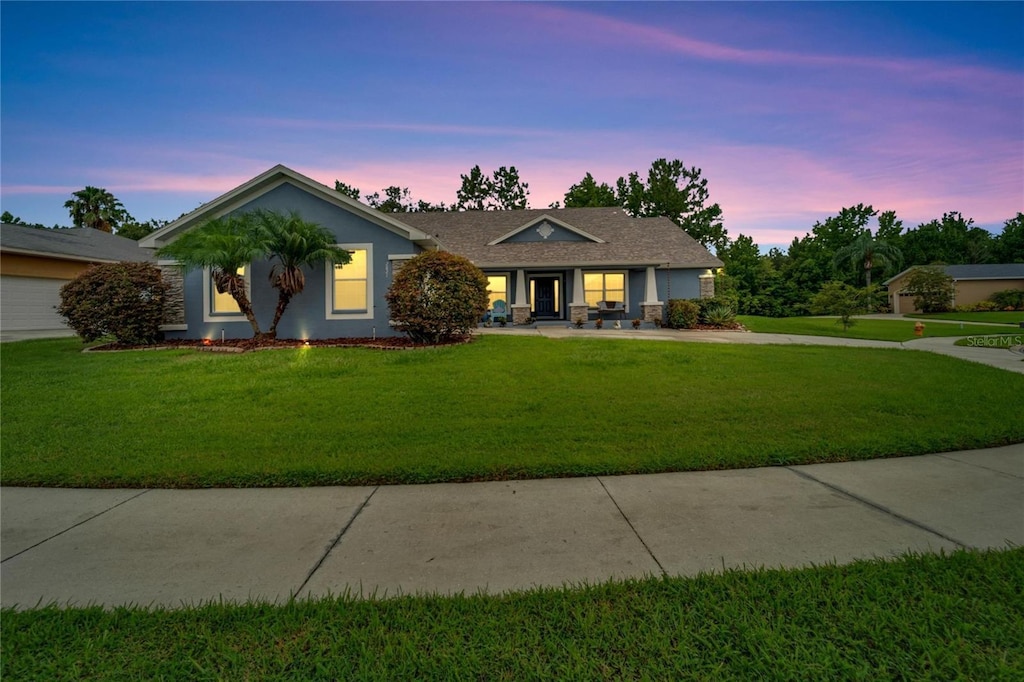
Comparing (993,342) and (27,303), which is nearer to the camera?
(993,342)

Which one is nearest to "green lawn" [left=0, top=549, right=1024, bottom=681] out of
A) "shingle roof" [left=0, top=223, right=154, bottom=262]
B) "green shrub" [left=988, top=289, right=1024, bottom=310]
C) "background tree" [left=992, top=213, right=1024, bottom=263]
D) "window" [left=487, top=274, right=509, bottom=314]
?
"window" [left=487, top=274, right=509, bottom=314]

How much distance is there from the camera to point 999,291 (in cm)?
4016

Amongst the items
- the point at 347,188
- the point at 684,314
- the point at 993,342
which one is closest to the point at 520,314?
the point at 684,314

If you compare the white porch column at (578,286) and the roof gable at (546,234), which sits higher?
the roof gable at (546,234)

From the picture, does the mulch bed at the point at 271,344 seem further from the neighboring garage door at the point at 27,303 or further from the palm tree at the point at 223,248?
the neighboring garage door at the point at 27,303

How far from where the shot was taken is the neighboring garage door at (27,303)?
1931 centimetres

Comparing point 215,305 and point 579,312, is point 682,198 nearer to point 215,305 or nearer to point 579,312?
point 579,312

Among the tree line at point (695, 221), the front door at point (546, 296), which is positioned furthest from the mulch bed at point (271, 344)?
the tree line at point (695, 221)

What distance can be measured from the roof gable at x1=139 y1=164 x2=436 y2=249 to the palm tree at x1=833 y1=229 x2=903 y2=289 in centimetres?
4909

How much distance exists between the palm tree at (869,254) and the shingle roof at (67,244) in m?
58.1

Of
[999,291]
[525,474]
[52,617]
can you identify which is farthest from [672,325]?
[999,291]

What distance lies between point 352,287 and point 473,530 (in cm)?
1245

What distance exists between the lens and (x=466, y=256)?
22.0 m

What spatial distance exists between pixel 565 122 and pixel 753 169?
9537mm
